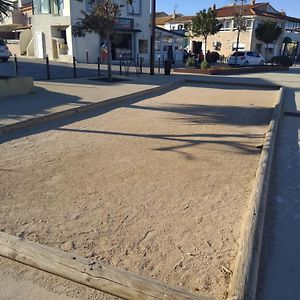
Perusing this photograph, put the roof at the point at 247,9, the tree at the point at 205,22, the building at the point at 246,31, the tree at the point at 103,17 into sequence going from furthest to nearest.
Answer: the roof at the point at 247,9, the building at the point at 246,31, the tree at the point at 205,22, the tree at the point at 103,17

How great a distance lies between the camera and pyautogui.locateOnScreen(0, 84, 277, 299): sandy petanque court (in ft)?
11.0

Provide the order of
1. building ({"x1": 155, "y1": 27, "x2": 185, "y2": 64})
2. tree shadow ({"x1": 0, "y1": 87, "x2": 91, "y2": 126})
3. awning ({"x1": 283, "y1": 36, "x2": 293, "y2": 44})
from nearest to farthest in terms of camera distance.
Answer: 1. tree shadow ({"x1": 0, "y1": 87, "x2": 91, "y2": 126})
2. building ({"x1": 155, "y1": 27, "x2": 185, "y2": 64})
3. awning ({"x1": 283, "y1": 36, "x2": 293, "y2": 44})

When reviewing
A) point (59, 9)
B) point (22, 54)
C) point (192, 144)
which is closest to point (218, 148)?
point (192, 144)

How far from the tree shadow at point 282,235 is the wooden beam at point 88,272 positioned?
793 millimetres

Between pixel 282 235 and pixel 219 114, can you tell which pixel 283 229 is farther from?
pixel 219 114

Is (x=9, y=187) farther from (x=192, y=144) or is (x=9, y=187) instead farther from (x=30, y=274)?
(x=192, y=144)

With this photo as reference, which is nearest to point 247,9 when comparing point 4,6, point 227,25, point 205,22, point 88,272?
point 227,25

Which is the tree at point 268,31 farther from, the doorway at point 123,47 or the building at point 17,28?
the building at point 17,28

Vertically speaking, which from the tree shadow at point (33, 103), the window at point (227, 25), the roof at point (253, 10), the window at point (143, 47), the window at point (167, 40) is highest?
the roof at point (253, 10)

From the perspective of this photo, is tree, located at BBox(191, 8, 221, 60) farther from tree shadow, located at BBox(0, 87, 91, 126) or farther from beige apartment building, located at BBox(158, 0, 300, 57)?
tree shadow, located at BBox(0, 87, 91, 126)

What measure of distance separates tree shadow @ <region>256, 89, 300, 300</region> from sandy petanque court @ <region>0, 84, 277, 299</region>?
31 centimetres

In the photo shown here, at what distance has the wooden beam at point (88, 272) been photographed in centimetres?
276

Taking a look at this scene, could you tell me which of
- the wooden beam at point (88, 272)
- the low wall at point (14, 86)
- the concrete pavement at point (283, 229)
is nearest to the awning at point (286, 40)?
the low wall at point (14, 86)

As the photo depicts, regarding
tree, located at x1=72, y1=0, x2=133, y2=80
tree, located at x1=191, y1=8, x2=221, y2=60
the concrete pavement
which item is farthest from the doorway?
the concrete pavement
